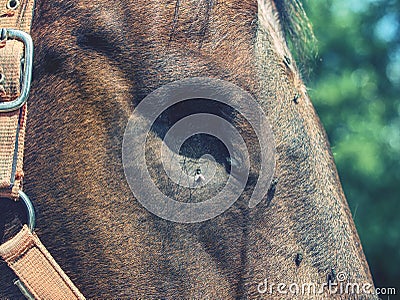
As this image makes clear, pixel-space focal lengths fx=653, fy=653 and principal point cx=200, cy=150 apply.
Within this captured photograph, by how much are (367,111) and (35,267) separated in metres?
9.45

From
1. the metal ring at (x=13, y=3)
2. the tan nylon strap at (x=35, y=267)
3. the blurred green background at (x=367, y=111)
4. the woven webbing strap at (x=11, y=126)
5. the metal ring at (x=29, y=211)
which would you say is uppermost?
the blurred green background at (x=367, y=111)

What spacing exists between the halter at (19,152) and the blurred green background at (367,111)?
7.13 m

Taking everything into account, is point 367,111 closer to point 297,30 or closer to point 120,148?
point 297,30

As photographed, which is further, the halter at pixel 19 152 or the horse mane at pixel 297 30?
the horse mane at pixel 297 30

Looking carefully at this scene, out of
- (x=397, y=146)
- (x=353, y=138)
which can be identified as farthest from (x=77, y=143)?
(x=397, y=146)

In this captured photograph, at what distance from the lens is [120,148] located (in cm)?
191

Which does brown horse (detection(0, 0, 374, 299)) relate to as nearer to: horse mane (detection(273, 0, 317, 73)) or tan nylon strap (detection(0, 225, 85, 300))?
tan nylon strap (detection(0, 225, 85, 300))

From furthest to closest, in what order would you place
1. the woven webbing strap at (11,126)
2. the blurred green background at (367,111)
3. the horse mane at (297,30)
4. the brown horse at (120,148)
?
the blurred green background at (367,111)
the horse mane at (297,30)
the brown horse at (120,148)
the woven webbing strap at (11,126)

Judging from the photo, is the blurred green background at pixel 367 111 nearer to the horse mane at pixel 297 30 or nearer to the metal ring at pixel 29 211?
the horse mane at pixel 297 30

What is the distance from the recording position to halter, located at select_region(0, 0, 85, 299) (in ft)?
5.75

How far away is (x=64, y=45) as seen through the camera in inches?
74.0

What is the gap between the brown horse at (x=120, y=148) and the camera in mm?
1886

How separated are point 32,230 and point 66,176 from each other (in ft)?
0.59

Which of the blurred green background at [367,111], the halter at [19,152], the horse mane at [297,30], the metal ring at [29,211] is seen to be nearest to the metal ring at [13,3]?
the halter at [19,152]
